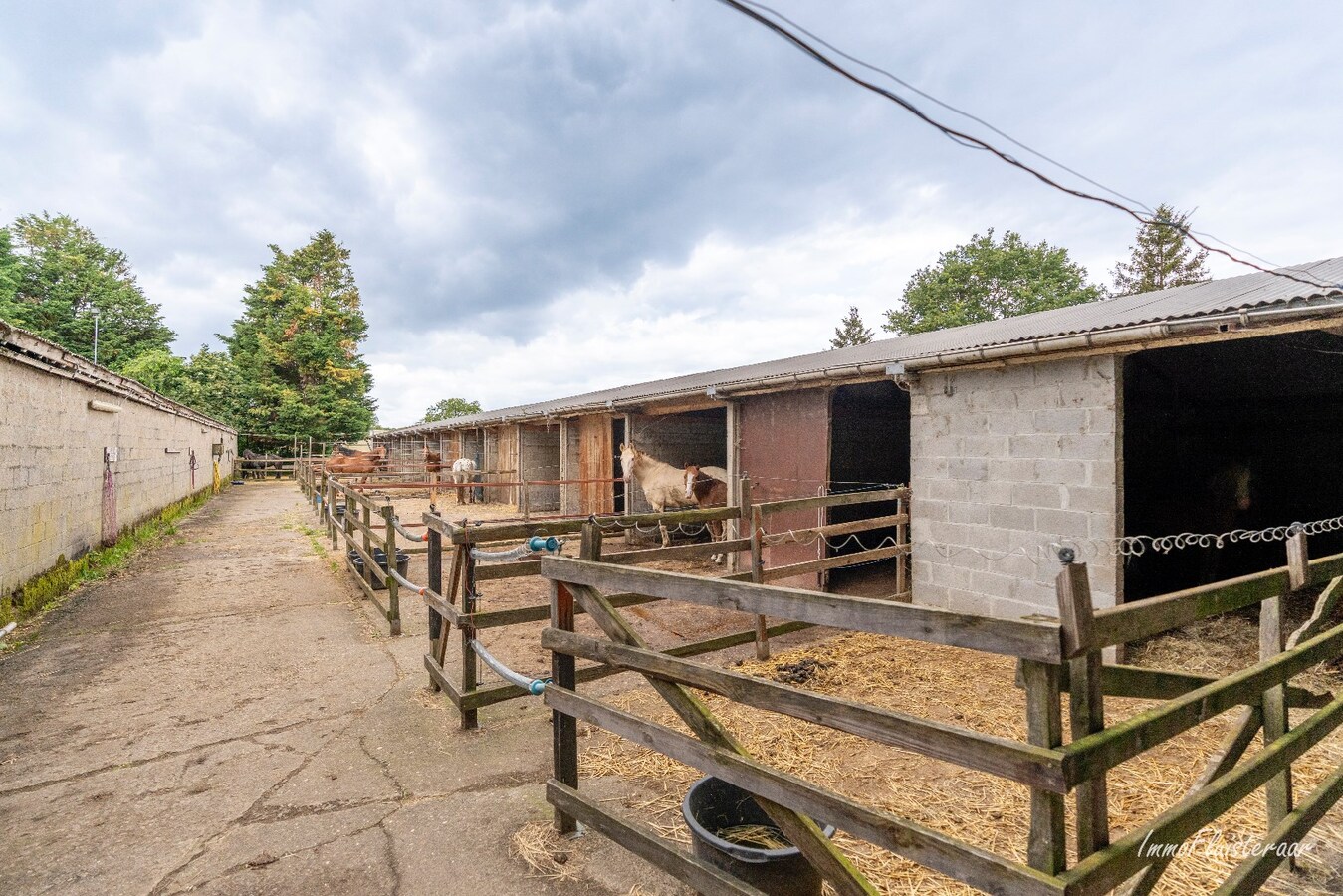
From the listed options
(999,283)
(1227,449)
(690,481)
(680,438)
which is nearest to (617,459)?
(680,438)

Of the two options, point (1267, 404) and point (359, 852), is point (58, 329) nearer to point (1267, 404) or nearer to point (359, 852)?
point (359, 852)

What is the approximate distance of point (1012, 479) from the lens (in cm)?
575

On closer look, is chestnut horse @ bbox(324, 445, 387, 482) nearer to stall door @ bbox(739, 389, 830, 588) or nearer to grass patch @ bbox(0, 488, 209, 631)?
grass patch @ bbox(0, 488, 209, 631)

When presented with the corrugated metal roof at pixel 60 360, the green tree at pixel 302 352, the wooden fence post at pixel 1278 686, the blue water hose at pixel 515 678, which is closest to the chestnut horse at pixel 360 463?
the green tree at pixel 302 352

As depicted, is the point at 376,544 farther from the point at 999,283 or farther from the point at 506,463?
the point at 999,283

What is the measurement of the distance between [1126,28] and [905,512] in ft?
15.5

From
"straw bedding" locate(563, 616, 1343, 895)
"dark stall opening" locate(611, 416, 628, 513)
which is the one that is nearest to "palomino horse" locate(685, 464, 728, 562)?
"dark stall opening" locate(611, 416, 628, 513)

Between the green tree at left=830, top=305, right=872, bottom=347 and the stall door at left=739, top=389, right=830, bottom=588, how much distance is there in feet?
154

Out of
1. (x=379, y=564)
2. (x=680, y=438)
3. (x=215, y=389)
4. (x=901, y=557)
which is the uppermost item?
(x=215, y=389)

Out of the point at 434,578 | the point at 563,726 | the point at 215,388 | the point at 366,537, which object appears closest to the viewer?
the point at 563,726

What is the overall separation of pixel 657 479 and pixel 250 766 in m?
8.46

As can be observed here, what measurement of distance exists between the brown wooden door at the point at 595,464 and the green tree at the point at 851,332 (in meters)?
43.2

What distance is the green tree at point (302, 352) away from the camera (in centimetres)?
3506

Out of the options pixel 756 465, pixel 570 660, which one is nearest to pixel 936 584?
pixel 756 465
